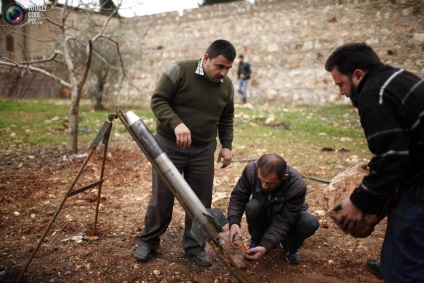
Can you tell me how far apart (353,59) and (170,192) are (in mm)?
1840

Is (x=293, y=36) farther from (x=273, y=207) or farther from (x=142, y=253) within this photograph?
(x=142, y=253)

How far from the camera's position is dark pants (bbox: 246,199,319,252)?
2822 mm

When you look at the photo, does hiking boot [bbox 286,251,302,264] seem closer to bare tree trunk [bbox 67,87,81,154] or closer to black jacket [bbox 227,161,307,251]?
black jacket [bbox 227,161,307,251]

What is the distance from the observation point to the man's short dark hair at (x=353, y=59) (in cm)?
180

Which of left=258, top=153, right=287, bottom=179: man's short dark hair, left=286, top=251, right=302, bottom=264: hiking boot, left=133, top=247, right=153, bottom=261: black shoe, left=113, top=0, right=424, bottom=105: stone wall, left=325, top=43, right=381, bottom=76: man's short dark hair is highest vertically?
left=113, top=0, right=424, bottom=105: stone wall

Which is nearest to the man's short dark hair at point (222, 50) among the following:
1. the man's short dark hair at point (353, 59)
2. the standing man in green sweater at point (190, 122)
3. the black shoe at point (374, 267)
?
the standing man in green sweater at point (190, 122)

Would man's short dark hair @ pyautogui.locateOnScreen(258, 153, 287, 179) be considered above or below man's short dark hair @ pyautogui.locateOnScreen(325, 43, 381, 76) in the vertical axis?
below

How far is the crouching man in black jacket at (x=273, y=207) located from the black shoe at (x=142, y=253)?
0.83m

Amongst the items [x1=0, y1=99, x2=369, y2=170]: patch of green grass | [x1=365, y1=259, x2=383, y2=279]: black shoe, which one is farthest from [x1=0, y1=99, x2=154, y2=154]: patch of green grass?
[x1=365, y1=259, x2=383, y2=279]: black shoe

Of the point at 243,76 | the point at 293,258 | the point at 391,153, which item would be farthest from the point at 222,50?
the point at 243,76

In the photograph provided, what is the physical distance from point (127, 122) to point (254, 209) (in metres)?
1.34

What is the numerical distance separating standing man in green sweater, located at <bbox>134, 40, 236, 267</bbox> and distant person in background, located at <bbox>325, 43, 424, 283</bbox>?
3.85 ft

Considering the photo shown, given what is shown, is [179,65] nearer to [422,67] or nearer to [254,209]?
[254,209]

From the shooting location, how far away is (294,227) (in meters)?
2.86
